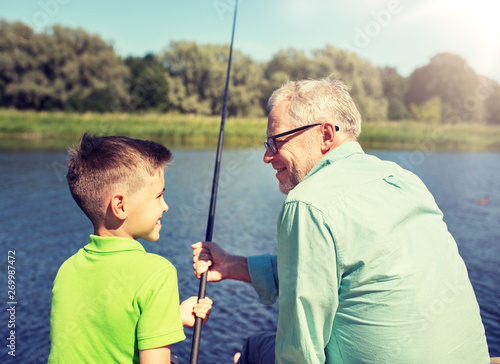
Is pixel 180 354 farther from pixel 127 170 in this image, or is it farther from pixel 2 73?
pixel 2 73

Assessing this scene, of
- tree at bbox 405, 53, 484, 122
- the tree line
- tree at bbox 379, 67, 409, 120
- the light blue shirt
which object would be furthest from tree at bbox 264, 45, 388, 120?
the light blue shirt

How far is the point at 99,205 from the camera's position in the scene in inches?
57.7

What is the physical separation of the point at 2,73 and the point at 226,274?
32878 millimetres

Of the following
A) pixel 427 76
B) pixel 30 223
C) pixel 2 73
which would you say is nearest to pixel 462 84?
pixel 427 76

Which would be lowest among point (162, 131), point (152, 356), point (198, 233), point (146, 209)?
point (198, 233)

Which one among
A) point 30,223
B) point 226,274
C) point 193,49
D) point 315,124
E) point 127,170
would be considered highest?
point 193,49

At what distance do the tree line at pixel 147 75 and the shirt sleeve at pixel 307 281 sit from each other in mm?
26801

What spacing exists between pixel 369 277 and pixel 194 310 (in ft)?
2.09

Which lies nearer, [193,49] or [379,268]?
[379,268]

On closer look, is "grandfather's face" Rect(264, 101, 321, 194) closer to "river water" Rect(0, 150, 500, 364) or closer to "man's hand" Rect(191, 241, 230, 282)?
"man's hand" Rect(191, 241, 230, 282)

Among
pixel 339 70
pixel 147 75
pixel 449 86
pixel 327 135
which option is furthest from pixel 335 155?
pixel 449 86

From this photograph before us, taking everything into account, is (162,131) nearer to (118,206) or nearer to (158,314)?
(118,206)

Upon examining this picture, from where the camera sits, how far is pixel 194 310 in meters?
1.62

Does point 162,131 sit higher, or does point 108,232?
point 108,232
